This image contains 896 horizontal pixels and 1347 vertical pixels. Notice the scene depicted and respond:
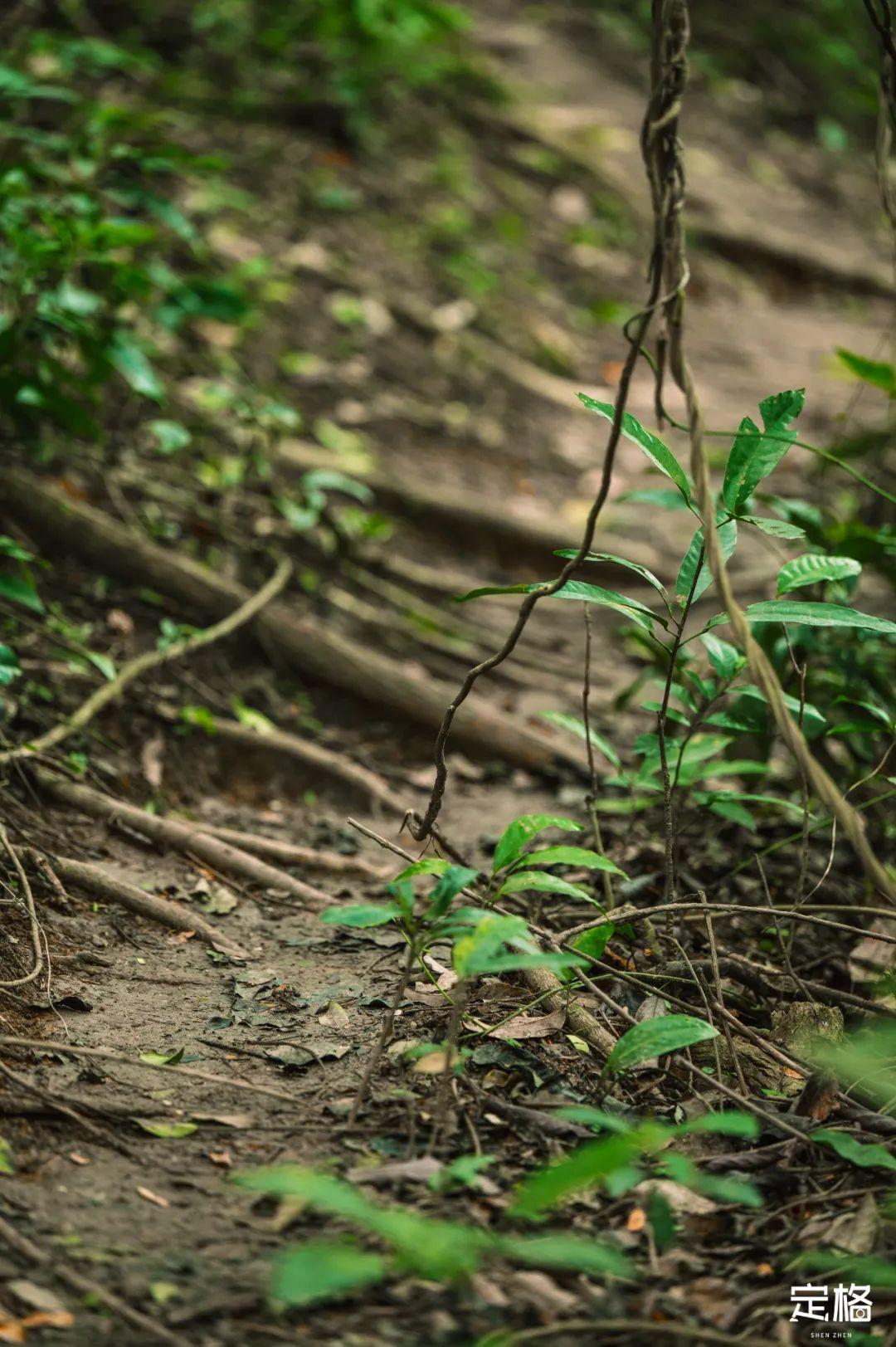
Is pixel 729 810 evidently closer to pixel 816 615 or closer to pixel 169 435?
pixel 816 615

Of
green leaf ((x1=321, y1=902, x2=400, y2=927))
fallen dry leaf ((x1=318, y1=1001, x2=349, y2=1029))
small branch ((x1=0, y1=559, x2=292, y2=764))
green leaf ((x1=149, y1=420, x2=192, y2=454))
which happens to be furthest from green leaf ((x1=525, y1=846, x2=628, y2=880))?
green leaf ((x1=149, y1=420, x2=192, y2=454))

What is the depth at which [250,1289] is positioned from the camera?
1.38 meters

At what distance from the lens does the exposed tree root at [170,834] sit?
8.55 feet

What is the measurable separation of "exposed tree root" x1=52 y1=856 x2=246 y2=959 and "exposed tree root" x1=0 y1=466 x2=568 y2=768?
1296 mm

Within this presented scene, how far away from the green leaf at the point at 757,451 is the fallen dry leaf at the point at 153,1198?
140 cm

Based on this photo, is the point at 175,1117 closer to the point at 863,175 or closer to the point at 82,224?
the point at 82,224

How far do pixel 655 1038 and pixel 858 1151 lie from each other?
33cm

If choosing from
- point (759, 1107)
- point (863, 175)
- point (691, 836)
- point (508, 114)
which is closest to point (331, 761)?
point (691, 836)

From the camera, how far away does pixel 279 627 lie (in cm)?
357

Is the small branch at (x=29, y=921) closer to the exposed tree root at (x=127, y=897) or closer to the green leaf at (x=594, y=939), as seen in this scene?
the exposed tree root at (x=127, y=897)

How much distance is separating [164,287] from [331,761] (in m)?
1.79

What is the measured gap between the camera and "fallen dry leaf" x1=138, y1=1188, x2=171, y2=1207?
5.03ft

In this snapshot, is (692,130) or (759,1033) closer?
(759,1033)

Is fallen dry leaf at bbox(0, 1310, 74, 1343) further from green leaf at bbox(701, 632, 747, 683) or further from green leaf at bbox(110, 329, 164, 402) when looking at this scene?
green leaf at bbox(110, 329, 164, 402)
